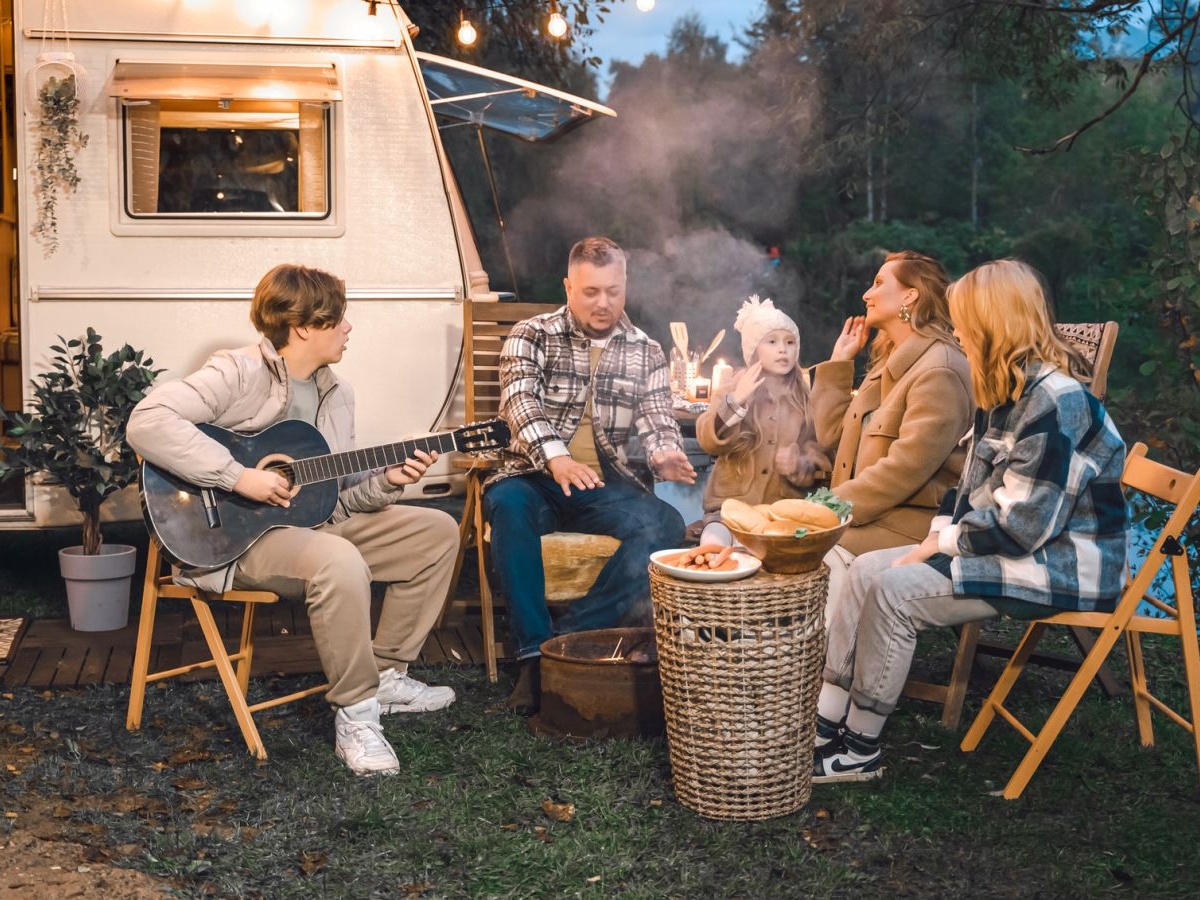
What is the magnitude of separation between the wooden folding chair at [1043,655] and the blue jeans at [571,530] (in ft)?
3.28

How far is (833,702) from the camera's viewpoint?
376 cm

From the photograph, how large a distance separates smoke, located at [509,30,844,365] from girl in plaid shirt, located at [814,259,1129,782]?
1372 centimetres

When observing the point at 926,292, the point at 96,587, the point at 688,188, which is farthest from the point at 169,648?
the point at 688,188

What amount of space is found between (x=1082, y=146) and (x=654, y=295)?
16782 mm

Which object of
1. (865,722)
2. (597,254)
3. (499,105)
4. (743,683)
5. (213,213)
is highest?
(499,105)

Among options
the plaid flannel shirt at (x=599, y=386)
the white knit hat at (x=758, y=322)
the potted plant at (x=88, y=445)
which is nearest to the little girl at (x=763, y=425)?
the white knit hat at (x=758, y=322)

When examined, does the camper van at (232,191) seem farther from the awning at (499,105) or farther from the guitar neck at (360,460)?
the guitar neck at (360,460)

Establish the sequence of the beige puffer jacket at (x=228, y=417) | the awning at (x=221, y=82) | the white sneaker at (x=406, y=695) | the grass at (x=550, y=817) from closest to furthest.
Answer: the grass at (x=550, y=817) → the beige puffer jacket at (x=228, y=417) → the white sneaker at (x=406, y=695) → the awning at (x=221, y=82)

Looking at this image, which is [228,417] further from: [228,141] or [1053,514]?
[1053,514]

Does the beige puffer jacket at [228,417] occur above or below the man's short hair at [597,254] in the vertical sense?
below

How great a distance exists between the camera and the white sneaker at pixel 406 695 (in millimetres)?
4219

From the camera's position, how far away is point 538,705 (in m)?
4.27

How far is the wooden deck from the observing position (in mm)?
4680

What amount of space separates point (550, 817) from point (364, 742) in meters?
0.65
